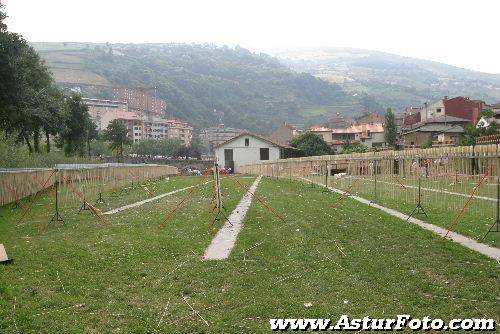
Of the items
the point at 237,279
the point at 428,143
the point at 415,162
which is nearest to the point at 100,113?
the point at 428,143

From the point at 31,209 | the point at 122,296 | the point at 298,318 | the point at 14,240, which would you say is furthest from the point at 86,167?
the point at 298,318

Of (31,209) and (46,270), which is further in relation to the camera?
(31,209)

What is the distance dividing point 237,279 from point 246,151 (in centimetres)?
9377

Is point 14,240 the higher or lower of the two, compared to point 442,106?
lower

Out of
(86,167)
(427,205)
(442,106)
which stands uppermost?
(442,106)

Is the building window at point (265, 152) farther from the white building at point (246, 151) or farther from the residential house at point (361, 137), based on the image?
the residential house at point (361, 137)

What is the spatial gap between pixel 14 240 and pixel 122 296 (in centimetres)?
878

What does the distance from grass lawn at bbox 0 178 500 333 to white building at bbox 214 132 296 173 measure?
85342 millimetres

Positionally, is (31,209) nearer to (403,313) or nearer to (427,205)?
(427,205)

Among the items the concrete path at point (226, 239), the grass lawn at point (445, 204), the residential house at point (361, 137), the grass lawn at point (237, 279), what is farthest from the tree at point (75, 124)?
the residential house at point (361, 137)

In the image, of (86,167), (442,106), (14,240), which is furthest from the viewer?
(442,106)

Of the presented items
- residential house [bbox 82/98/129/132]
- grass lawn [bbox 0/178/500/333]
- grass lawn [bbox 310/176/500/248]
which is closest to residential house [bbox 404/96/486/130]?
grass lawn [bbox 310/176/500/248]

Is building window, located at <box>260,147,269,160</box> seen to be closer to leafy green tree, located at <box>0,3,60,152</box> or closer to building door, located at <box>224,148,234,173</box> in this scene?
building door, located at <box>224,148,234,173</box>

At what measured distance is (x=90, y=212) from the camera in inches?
965
